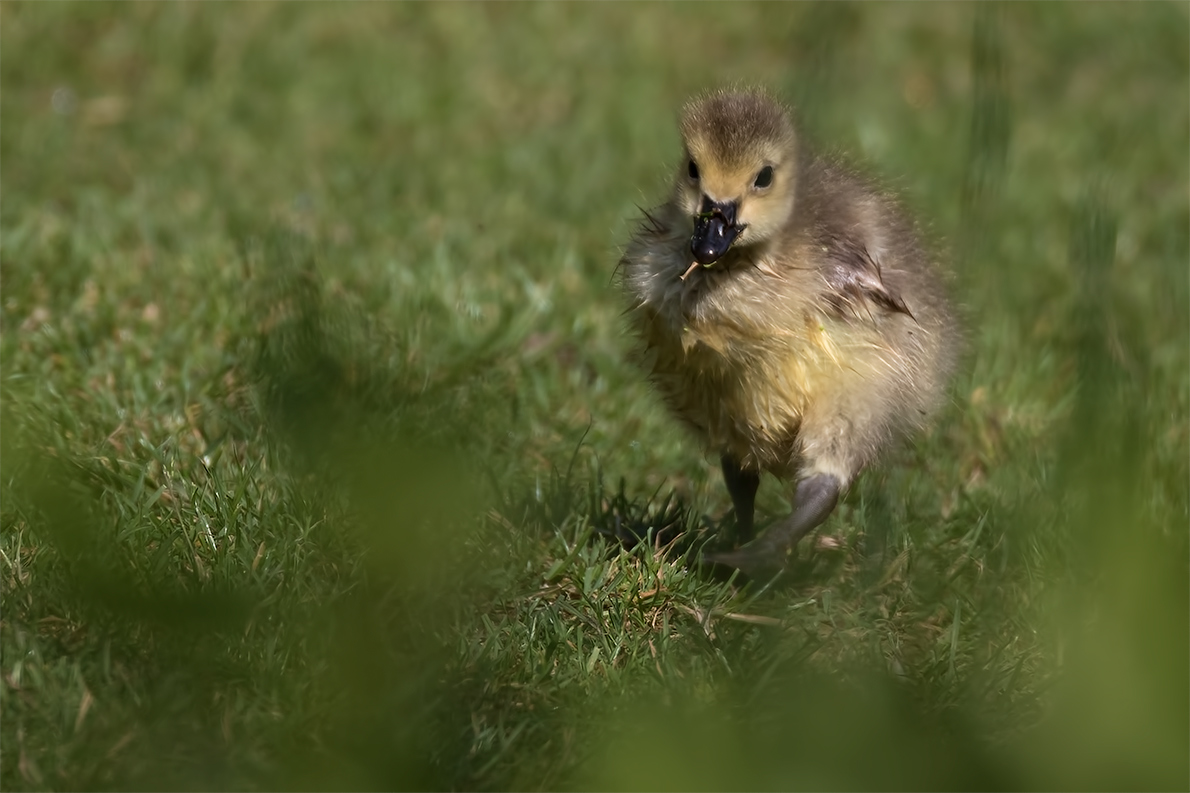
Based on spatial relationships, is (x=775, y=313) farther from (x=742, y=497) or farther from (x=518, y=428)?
(x=518, y=428)

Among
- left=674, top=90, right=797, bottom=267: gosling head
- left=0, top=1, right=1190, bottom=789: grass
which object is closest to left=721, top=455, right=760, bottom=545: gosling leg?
left=0, top=1, right=1190, bottom=789: grass

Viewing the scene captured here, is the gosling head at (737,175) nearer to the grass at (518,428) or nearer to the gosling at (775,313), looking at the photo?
the gosling at (775,313)

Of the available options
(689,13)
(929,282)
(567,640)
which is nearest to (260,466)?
(567,640)

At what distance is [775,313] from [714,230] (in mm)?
Answer: 277

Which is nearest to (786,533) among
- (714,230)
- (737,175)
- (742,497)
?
(742,497)

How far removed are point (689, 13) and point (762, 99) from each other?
5.78m

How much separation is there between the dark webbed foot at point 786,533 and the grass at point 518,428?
124 mm

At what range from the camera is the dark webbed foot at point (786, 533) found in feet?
12.8

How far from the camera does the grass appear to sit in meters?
1.74

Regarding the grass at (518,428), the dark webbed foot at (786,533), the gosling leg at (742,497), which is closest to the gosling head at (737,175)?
the grass at (518,428)

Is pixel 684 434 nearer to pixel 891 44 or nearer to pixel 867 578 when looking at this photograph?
pixel 867 578

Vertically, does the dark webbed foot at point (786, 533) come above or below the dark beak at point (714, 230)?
below

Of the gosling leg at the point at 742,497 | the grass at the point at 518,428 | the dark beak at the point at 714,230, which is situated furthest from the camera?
the gosling leg at the point at 742,497

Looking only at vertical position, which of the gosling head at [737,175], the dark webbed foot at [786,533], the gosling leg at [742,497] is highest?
the gosling head at [737,175]
